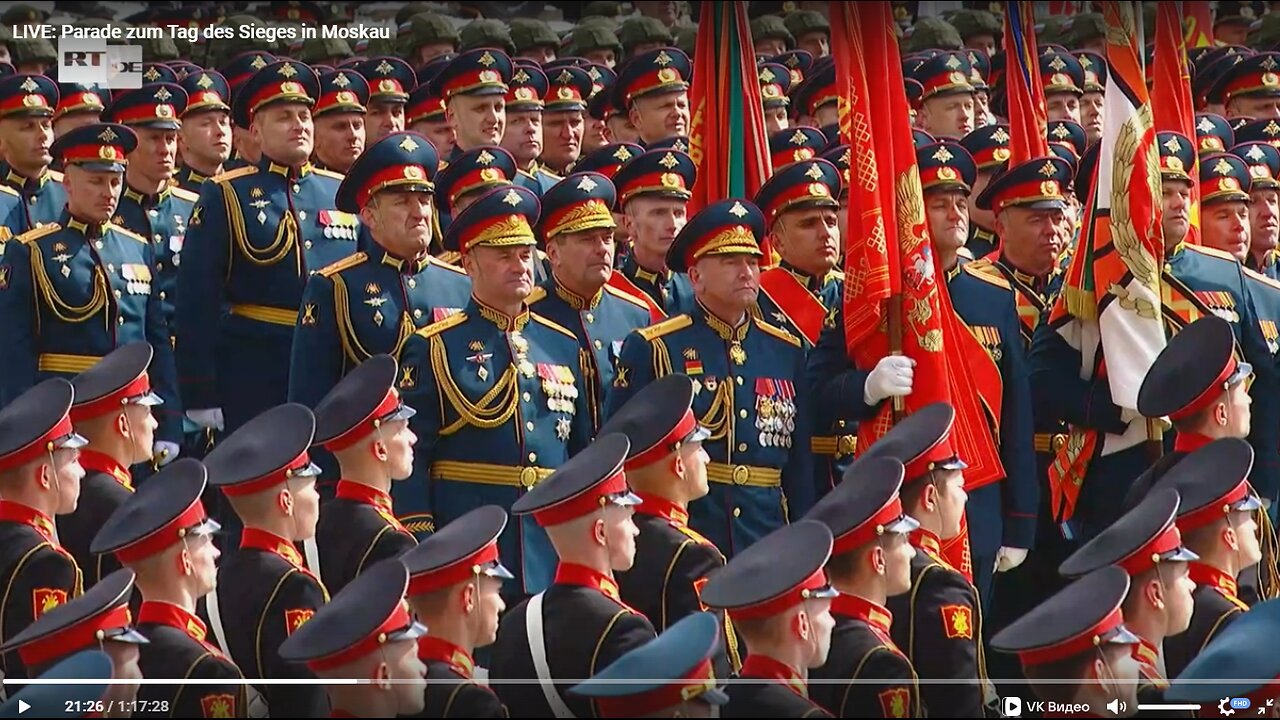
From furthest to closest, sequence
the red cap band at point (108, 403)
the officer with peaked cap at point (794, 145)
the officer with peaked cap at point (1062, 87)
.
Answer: the officer with peaked cap at point (1062, 87) → the officer with peaked cap at point (794, 145) → the red cap band at point (108, 403)

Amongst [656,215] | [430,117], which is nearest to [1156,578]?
[656,215]

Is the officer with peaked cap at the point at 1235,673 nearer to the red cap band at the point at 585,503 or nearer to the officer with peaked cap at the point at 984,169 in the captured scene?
the red cap band at the point at 585,503

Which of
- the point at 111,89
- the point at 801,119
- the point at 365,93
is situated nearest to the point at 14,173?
the point at 111,89

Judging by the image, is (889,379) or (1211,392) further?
(889,379)

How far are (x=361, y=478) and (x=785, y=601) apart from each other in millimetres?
1939

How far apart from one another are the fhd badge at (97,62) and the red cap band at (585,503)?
5.77 meters

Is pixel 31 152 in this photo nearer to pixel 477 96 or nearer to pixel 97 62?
pixel 97 62

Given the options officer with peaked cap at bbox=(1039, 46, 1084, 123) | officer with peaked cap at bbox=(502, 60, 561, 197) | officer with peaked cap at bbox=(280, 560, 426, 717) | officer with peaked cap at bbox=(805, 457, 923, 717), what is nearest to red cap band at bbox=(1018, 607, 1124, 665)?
officer with peaked cap at bbox=(805, 457, 923, 717)

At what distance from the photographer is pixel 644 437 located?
9.22 meters

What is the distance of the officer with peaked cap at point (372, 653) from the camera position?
7.91m

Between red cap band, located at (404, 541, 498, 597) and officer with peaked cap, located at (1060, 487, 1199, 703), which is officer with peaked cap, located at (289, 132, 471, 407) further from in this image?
officer with peaked cap, located at (1060, 487, 1199, 703)

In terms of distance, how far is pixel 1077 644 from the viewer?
8297mm

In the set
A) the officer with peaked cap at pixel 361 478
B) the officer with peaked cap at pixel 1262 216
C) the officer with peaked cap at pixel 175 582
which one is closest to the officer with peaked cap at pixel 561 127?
the officer with peaked cap at pixel 1262 216

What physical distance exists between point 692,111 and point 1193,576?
4.81 meters
